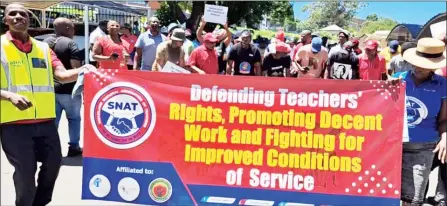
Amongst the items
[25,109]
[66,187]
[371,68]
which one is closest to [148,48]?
[66,187]

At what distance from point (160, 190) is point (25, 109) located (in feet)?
3.95

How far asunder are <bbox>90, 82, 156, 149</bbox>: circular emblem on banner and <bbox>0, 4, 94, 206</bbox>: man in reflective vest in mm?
374

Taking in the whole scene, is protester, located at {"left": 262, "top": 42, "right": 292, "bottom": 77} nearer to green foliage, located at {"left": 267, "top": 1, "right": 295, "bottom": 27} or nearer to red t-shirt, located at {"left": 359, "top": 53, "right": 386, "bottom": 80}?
red t-shirt, located at {"left": 359, "top": 53, "right": 386, "bottom": 80}

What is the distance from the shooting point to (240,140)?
402 centimetres

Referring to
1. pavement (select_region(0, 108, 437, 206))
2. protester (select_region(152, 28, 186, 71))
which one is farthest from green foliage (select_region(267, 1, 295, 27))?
pavement (select_region(0, 108, 437, 206))

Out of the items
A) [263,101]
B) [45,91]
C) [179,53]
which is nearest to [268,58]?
[179,53]

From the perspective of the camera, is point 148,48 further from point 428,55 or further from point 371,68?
point 428,55

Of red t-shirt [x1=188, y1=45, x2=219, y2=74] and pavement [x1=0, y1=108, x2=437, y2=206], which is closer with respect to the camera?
pavement [x1=0, y1=108, x2=437, y2=206]

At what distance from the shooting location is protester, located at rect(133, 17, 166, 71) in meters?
8.25

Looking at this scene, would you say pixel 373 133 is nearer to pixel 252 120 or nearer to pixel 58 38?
pixel 252 120

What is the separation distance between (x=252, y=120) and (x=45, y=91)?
1.54 meters

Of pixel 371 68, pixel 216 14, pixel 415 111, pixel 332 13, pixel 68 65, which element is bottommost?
pixel 332 13

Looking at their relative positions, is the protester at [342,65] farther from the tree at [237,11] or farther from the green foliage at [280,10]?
the green foliage at [280,10]

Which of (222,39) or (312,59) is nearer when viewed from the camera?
(312,59)
